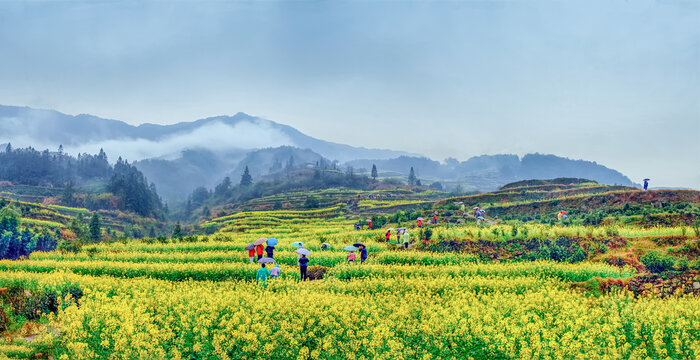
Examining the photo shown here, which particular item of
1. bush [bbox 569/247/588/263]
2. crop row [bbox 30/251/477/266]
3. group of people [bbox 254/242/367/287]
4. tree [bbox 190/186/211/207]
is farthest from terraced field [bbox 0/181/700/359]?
tree [bbox 190/186/211/207]

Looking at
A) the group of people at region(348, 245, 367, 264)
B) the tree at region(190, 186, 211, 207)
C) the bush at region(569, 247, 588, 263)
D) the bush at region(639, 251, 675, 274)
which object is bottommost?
the tree at region(190, 186, 211, 207)

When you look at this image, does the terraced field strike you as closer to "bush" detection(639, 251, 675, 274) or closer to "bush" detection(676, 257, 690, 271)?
Result: "bush" detection(639, 251, 675, 274)

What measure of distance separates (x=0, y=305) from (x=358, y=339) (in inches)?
540

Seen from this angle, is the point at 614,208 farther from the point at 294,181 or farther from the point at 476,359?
the point at 294,181

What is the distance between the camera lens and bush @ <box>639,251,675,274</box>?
17.6 metres

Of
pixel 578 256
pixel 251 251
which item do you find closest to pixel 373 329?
pixel 251 251

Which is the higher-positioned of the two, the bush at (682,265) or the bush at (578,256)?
the bush at (682,265)

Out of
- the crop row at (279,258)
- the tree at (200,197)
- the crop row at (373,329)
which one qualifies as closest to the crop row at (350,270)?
the crop row at (279,258)

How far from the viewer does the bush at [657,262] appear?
17.6m

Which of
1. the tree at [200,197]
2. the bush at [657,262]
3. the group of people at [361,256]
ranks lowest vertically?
the tree at [200,197]

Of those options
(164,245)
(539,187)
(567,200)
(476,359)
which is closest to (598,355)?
(476,359)

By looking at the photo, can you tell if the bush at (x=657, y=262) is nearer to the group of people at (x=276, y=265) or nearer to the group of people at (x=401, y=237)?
the group of people at (x=401, y=237)

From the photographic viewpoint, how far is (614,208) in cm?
3725

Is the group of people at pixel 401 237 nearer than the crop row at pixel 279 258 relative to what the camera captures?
No
